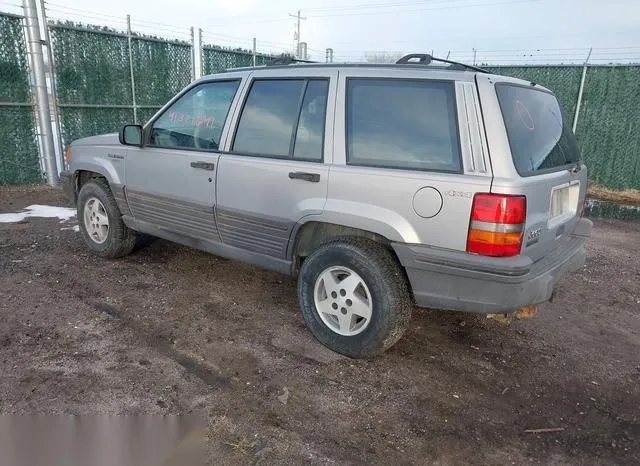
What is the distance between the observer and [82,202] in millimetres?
5129

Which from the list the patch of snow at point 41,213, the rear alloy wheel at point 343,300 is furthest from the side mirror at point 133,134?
the patch of snow at point 41,213

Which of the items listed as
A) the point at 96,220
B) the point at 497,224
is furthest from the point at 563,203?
the point at 96,220

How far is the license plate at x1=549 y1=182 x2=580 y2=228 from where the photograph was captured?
123 inches

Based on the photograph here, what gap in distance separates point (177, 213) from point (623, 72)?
29.9ft

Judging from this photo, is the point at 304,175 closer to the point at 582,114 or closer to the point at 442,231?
the point at 442,231

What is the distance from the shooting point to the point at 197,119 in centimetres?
418

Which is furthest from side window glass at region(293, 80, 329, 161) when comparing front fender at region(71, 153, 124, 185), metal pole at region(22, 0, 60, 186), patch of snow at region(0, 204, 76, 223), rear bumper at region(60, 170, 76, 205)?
metal pole at region(22, 0, 60, 186)

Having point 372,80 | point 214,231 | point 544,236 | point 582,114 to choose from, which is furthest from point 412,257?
point 582,114

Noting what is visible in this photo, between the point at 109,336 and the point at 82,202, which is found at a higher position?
the point at 82,202

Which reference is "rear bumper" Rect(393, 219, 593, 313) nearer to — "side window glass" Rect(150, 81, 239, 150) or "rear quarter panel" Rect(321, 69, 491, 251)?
"rear quarter panel" Rect(321, 69, 491, 251)

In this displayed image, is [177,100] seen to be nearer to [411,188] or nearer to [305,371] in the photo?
[411,188]

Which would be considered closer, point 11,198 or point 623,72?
point 11,198

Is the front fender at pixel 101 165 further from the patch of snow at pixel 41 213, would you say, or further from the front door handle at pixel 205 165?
the patch of snow at pixel 41 213

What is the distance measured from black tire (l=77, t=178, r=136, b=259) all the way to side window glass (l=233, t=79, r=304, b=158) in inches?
71.5
